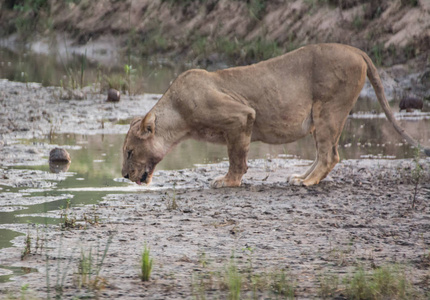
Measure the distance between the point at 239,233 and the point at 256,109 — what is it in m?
2.23

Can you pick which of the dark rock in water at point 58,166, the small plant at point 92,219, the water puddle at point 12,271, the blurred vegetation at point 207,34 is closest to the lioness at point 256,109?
the dark rock in water at point 58,166

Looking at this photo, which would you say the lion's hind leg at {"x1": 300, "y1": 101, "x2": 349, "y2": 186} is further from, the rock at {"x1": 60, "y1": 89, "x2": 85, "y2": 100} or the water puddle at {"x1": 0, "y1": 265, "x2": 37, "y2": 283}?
the rock at {"x1": 60, "y1": 89, "x2": 85, "y2": 100}

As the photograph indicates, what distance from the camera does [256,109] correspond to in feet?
24.5

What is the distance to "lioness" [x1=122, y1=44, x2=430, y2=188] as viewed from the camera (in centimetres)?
722

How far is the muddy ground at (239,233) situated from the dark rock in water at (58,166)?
25 centimetres

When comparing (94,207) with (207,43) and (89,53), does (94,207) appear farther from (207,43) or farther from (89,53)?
(89,53)

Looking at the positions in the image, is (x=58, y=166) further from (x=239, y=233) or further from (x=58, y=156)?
(x=239, y=233)

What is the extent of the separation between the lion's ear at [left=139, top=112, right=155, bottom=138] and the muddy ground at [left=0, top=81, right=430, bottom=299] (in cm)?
53

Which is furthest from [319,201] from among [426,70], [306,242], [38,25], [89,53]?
[38,25]

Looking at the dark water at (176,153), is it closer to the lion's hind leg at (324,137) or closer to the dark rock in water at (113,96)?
the dark rock in water at (113,96)

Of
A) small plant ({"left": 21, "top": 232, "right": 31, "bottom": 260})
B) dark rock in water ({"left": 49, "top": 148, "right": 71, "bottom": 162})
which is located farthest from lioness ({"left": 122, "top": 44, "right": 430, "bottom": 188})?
small plant ({"left": 21, "top": 232, "right": 31, "bottom": 260})

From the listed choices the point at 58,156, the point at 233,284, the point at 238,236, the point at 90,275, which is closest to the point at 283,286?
the point at 233,284

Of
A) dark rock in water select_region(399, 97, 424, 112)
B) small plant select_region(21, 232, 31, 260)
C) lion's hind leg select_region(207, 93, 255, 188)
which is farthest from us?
dark rock in water select_region(399, 97, 424, 112)

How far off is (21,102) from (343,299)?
9952mm
